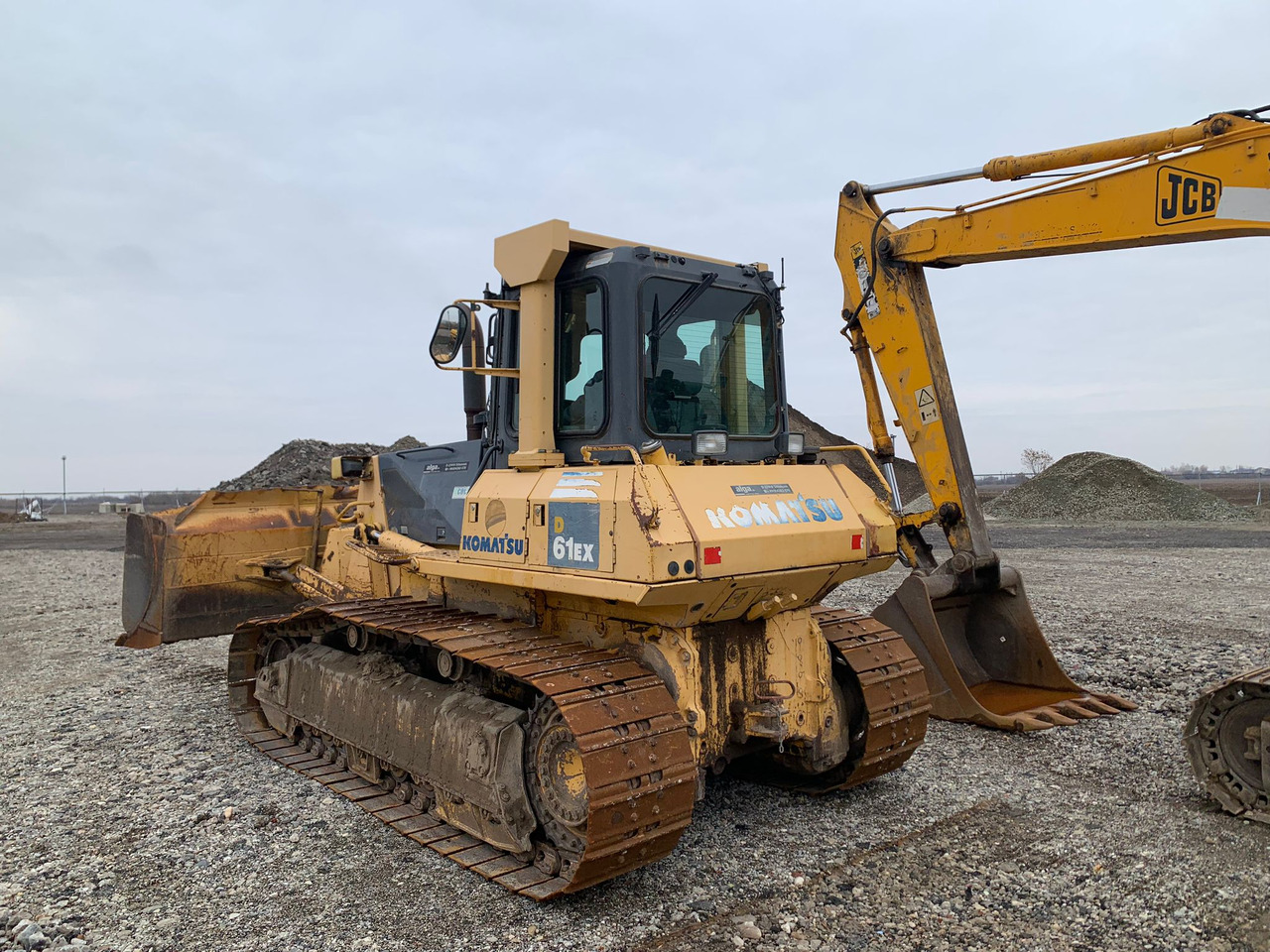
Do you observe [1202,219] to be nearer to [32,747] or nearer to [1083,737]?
[1083,737]

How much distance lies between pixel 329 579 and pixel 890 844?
5144 millimetres

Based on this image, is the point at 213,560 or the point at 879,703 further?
the point at 213,560

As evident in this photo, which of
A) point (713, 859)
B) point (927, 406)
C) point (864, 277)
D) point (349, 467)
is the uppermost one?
point (864, 277)

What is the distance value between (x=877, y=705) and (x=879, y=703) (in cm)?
3

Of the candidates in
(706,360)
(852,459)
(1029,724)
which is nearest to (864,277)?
(706,360)

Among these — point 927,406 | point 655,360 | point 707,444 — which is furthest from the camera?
point 927,406

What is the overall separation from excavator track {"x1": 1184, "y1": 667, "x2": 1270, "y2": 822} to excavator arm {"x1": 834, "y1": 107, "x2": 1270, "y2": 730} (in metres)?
1.43

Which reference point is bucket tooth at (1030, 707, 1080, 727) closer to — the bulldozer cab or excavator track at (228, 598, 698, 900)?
the bulldozer cab

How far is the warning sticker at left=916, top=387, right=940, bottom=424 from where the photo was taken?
7434mm

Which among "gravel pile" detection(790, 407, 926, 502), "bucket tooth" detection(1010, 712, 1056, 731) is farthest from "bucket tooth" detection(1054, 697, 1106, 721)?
"gravel pile" detection(790, 407, 926, 502)

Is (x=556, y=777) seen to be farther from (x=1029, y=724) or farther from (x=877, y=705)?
(x=1029, y=724)

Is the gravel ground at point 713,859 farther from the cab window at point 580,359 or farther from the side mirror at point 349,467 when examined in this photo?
the cab window at point 580,359

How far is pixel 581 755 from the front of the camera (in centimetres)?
394

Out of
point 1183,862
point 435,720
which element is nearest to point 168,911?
point 435,720
